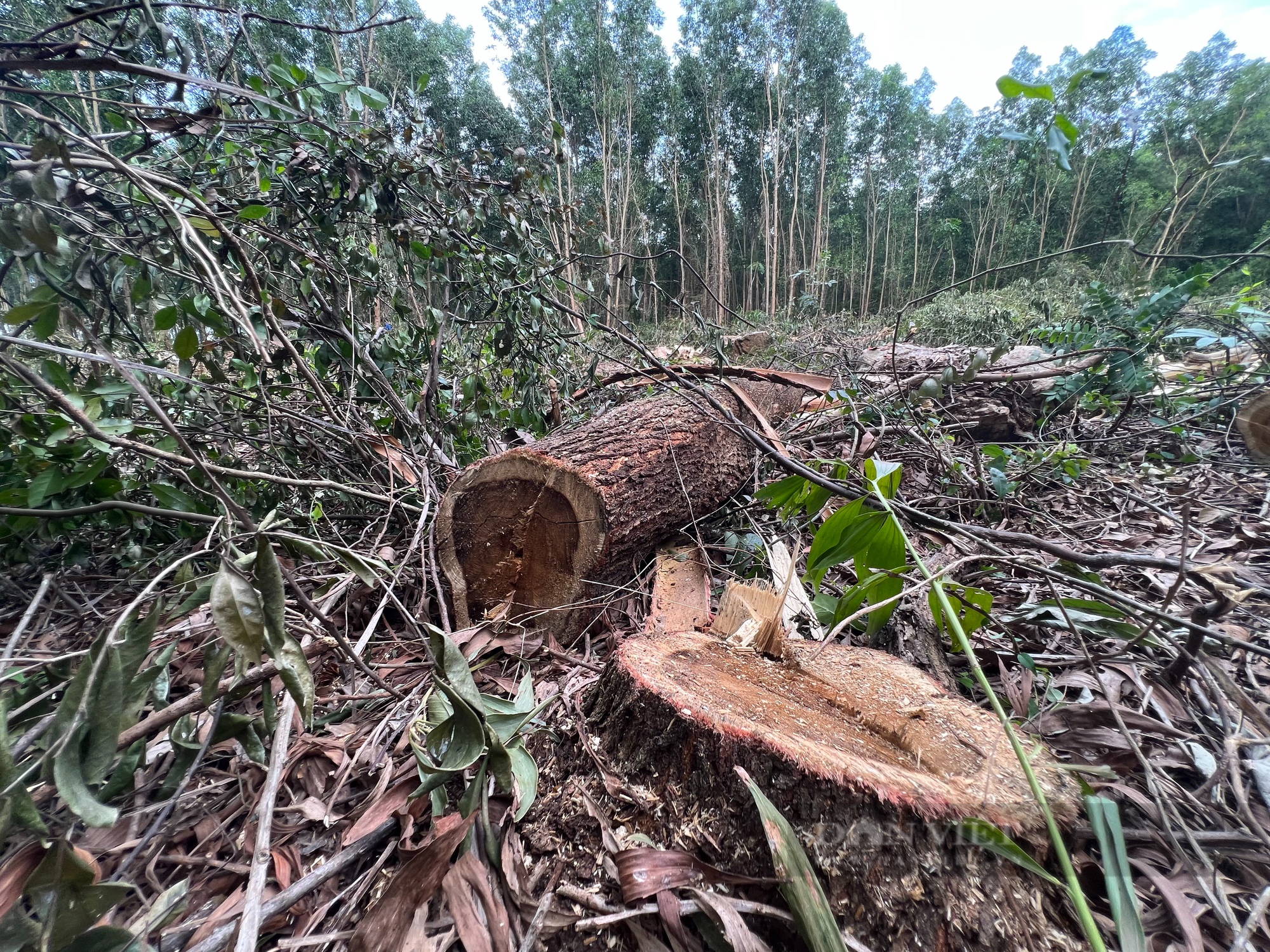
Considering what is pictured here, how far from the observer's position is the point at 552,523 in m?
1.57

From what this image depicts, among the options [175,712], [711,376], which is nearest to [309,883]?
[175,712]

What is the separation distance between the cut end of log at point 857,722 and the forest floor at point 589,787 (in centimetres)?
8

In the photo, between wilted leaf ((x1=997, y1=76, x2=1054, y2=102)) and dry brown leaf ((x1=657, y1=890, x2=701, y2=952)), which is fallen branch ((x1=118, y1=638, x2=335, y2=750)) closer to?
dry brown leaf ((x1=657, y1=890, x2=701, y2=952))

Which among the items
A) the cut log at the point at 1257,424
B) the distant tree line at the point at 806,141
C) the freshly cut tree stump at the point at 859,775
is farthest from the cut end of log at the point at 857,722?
the distant tree line at the point at 806,141

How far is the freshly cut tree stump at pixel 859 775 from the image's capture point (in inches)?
24.9

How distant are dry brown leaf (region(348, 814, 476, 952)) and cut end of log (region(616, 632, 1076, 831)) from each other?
1.31 ft

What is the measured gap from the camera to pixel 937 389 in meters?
1.75

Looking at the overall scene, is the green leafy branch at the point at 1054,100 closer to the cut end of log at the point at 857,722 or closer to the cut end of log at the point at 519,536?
the cut end of log at the point at 857,722

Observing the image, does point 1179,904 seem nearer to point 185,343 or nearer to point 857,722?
point 857,722

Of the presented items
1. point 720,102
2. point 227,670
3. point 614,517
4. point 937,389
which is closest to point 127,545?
point 227,670

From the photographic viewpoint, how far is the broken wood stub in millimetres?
1546

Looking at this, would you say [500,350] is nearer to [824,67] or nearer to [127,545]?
[127,545]

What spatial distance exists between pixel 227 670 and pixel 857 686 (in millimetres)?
1600

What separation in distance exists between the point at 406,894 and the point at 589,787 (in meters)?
0.32
